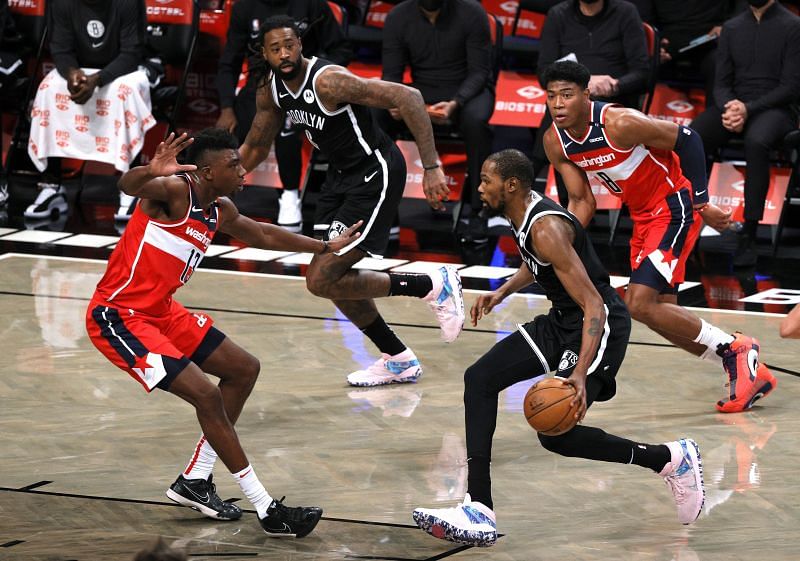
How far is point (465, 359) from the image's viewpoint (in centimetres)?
698

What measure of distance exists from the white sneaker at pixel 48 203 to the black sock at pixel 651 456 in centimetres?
660

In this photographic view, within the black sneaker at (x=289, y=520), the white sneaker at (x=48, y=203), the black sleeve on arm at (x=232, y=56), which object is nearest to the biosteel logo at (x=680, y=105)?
the black sleeve on arm at (x=232, y=56)

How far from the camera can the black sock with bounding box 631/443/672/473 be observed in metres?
4.71

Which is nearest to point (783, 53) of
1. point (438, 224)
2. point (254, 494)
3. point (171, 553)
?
point (438, 224)

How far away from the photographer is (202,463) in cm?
484

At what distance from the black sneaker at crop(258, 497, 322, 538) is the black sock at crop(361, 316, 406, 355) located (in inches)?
79.0

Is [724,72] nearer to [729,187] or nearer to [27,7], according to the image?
[729,187]

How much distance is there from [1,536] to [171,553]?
2219 mm

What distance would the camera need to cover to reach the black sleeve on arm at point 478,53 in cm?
974

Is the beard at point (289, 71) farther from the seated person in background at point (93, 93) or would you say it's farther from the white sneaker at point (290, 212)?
the seated person in background at point (93, 93)

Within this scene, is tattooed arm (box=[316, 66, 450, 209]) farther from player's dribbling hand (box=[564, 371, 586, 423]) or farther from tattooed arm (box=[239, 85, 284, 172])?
player's dribbling hand (box=[564, 371, 586, 423])

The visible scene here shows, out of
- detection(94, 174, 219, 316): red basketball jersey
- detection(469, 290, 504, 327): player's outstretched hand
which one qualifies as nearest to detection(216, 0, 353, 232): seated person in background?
detection(469, 290, 504, 327): player's outstretched hand

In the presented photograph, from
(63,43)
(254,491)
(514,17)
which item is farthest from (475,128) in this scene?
(254,491)

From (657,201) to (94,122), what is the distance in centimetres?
525
